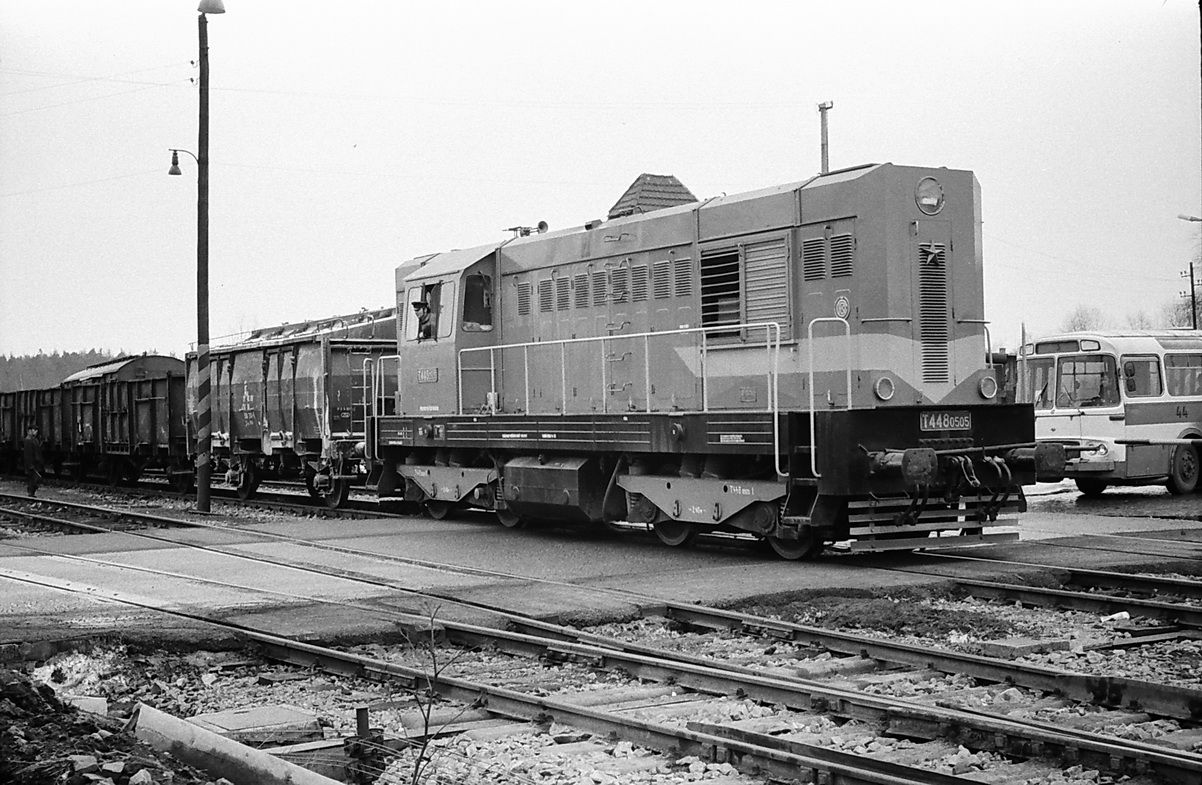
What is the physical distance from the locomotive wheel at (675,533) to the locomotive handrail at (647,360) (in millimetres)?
1262

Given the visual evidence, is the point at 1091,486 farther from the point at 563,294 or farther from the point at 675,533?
the point at 563,294

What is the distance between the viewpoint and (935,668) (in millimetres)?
7090

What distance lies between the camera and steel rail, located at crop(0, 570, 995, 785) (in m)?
4.87

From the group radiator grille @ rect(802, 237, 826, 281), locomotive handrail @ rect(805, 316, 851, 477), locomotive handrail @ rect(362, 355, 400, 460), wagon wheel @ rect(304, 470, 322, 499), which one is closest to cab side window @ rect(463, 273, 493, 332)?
locomotive handrail @ rect(362, 355, 400, 460)

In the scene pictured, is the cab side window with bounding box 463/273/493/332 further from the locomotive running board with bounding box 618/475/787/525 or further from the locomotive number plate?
the locomotive number plate

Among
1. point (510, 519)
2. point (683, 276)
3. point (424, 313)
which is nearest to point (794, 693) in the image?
point (683, 276)

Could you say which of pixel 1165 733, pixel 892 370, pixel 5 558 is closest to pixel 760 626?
pixel 1165 733

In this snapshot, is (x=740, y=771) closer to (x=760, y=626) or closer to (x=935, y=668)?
(x=935, y=668)

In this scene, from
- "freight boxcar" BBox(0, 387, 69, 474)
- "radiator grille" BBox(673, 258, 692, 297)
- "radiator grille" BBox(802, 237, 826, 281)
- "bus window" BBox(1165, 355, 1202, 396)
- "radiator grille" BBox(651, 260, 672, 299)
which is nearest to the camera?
"radiator grille" BBox(802, 237, 826, 281)

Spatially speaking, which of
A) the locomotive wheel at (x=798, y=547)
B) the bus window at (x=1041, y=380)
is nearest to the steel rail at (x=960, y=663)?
the locomotive wheel at (x=798, y=547)

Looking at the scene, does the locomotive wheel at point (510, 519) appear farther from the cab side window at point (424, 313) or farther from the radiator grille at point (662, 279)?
the radiator grille at point (662, 279)

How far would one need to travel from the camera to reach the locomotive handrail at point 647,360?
1174 cm

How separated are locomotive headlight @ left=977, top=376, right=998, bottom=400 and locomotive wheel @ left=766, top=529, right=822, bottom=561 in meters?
2.23

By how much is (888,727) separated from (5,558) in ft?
36.3
